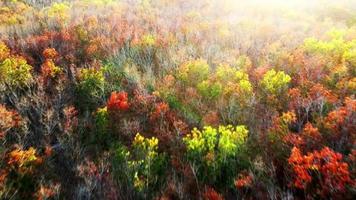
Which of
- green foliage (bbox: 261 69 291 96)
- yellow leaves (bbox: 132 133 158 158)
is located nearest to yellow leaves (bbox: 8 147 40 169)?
yellow leaves (bbox: 132 133 158 158)

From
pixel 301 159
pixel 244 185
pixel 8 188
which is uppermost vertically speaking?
pixel 301 159

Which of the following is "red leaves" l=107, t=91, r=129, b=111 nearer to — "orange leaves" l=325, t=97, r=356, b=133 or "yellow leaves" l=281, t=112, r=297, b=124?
"yellow leaves" l=281, t=112, r=297, b=124

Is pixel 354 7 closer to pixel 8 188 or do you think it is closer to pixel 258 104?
pixel 258 104

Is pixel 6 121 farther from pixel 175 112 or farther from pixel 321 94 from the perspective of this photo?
pixel 321 94

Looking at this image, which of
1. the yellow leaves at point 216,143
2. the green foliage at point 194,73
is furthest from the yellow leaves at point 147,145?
the green foliage at point 194,73

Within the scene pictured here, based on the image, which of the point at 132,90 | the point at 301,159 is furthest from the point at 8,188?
the point at 301,159

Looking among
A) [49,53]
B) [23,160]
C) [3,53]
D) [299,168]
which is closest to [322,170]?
[299,168]
